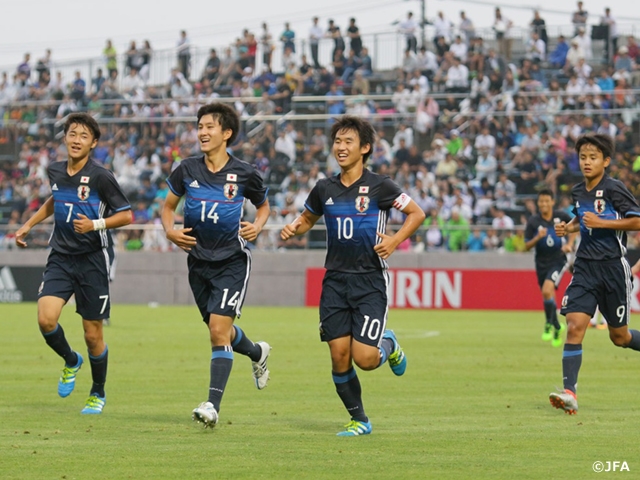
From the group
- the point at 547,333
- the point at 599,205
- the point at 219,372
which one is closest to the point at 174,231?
the point at 219,372

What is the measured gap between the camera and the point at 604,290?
411 inches

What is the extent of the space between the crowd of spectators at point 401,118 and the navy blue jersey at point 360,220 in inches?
780

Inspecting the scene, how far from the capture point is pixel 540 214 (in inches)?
734

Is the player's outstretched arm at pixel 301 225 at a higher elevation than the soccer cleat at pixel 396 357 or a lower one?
higher

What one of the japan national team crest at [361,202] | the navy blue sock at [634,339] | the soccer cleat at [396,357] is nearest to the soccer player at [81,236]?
the japan national team crest at [361,202]

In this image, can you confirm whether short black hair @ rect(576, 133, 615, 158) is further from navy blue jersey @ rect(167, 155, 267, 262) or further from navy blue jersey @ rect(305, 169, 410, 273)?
navy blue jersey @ rect(167, 155, 267, 262)

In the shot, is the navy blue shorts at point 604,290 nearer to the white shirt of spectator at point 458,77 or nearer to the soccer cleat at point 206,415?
the soccer cleat at point 206,415

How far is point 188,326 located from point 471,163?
11663 millimetres

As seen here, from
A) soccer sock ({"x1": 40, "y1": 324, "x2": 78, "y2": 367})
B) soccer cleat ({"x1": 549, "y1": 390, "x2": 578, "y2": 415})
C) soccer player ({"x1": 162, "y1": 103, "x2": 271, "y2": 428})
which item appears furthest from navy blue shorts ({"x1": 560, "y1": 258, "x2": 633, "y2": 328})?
soccer sock ({"x1": 40, "y1": 324, "x2": 78, "y2": 367})

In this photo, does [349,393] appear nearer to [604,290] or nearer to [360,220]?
[360,220]

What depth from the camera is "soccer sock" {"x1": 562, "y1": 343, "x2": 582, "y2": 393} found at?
10180mm

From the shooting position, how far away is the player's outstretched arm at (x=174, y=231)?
910cm

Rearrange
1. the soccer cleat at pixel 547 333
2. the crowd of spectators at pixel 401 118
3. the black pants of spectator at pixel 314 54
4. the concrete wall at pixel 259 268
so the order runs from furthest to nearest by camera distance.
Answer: the black pants of spectator at pixel 314 54 → the crowd of spectators at pixel 401 118 → the concrete wall at pixel 259 268 → the soccer cleat at pixel 547 333

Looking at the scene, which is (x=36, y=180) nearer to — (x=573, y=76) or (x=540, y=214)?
(x=573, y=76)
